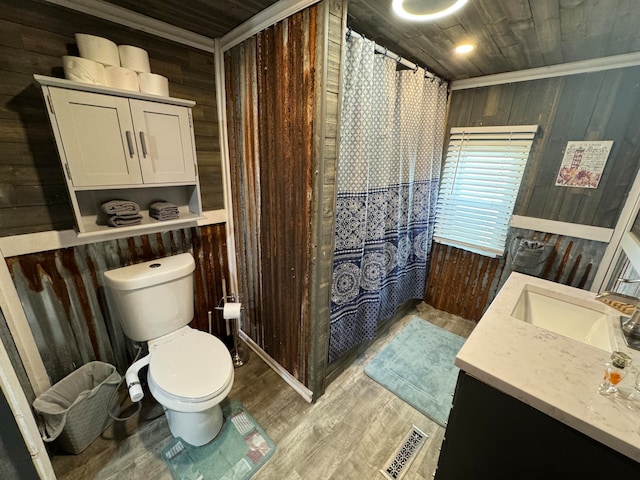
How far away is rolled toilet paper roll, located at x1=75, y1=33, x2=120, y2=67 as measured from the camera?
112 centimetres

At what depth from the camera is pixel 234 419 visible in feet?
5.05

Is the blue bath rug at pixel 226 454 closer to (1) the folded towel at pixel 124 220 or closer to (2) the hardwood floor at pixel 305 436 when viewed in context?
(2) the hardwood floor at pixel 305 436

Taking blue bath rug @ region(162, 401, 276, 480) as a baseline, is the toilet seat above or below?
above

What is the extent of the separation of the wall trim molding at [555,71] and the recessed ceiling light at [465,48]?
1.95 feet

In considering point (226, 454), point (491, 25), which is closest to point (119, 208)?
point (226, 454)

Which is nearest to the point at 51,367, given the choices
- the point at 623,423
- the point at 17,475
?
the point at 17,475

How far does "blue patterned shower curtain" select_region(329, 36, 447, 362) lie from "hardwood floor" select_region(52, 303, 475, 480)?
Answer: 13.4 inches

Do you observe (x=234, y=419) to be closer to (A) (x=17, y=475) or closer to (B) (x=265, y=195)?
(A) (x=17, y=475)

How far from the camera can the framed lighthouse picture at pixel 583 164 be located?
1683 millimetres

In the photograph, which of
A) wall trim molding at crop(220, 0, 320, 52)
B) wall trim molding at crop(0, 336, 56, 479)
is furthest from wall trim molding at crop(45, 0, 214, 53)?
wall trim molding at crop(0, 336, 56, 479)

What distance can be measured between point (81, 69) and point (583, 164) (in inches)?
116

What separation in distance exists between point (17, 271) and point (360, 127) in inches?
73.8

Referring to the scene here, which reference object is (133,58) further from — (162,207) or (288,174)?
(288,174)

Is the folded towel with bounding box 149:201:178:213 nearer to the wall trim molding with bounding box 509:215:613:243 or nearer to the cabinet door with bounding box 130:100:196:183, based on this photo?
→ the cabinet door with bounding box 130:100:196:183
